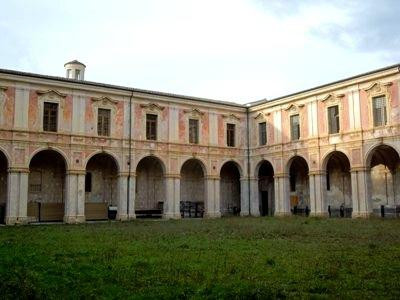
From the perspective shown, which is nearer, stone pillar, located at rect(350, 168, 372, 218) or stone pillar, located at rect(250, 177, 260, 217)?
stone pillar, located at rect(350, 168, 372, 218)

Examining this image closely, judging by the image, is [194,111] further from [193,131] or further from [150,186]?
[150,186]

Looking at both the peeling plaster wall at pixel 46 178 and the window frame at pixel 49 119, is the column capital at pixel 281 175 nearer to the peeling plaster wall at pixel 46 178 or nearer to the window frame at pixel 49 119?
the peeling plaster wall at pixel 46 178

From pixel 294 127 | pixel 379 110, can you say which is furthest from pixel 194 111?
pixel 379 110

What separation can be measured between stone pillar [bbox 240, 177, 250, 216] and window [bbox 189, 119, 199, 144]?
4.82 m

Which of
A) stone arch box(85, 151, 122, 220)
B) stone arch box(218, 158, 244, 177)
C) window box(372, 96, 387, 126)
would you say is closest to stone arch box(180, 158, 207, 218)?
stone arch box(218, 158, 244, 177)

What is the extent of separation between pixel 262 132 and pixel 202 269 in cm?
2477

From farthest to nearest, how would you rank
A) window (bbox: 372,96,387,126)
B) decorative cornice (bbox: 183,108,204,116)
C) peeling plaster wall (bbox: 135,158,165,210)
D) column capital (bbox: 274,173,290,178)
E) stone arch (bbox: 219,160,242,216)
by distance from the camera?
stone arch (bbox: 219,160,242,216) < peeling plaster wall (bbox: 135,158,165,210) < decorative cornice (bbox: 183,108,204,116) < column capital (bbox: 274,173,290,178) < window (bbox: 372,96,387,126)

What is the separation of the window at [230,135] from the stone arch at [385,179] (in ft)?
31.4

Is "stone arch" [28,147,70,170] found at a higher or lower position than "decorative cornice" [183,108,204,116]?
lower

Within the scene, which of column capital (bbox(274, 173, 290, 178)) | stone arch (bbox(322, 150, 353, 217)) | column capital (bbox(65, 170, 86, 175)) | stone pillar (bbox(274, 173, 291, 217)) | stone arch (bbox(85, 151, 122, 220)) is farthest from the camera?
column capital (bbox(274, 173, 290, 178))

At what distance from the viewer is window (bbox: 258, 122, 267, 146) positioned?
1250 inches

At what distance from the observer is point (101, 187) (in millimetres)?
29016

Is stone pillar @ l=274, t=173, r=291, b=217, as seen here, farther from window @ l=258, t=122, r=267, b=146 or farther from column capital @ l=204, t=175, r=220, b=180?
column capital @ l=204, t=175, r=220, b=180

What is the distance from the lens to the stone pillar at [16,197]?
23.5m
